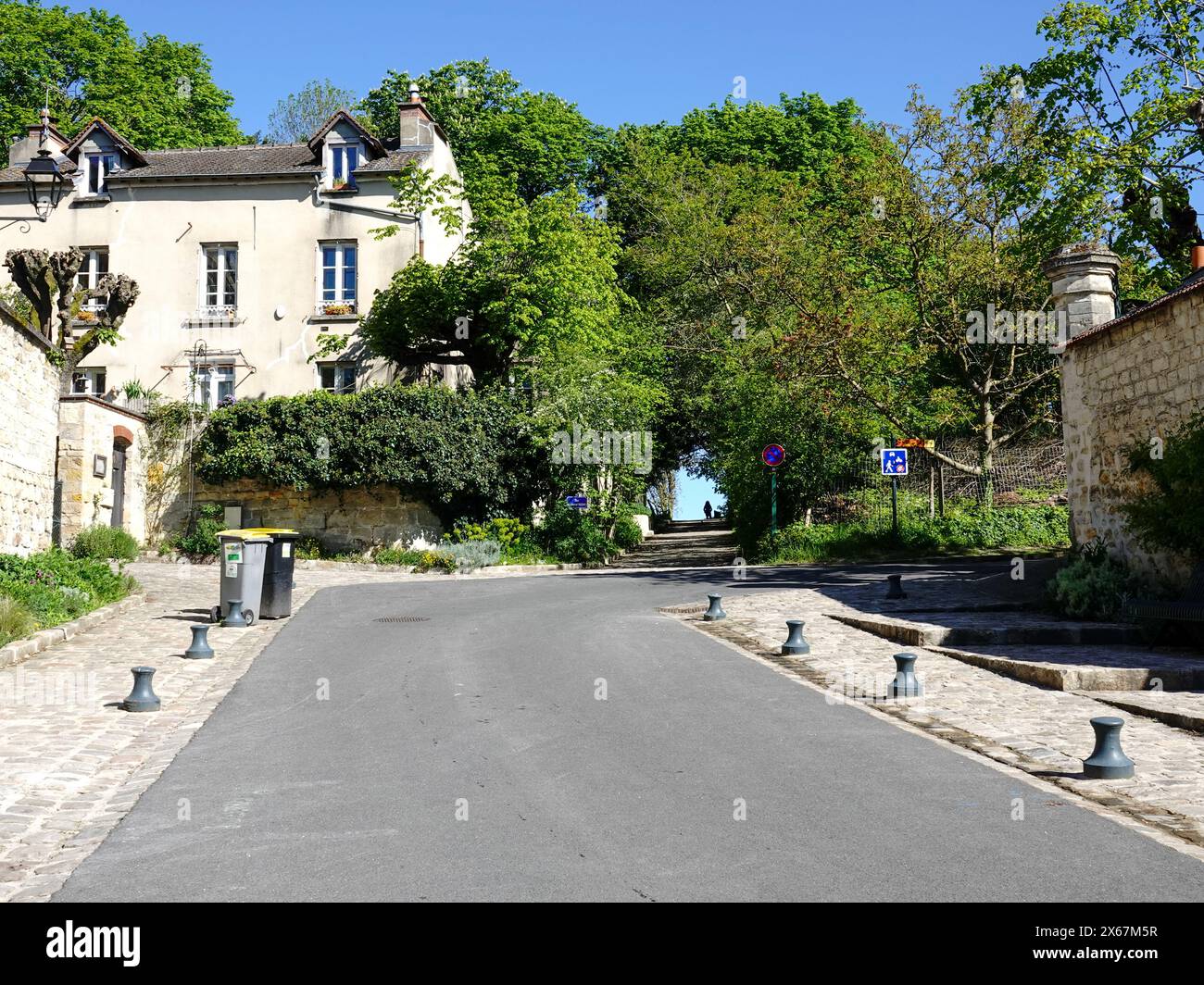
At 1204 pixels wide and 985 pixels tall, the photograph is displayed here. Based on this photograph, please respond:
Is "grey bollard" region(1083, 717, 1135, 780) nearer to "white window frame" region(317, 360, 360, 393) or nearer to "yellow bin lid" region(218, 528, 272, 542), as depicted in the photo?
"yellow bin lid" region(218, 528, 272, 542)

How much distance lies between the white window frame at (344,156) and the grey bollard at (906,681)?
25.5 metres

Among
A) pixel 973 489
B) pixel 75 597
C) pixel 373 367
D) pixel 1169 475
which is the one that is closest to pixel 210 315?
pixel 373 367

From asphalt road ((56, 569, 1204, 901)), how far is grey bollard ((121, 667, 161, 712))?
2.03 feet

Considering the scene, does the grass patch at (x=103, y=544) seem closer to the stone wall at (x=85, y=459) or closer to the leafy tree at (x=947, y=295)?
the stone wall at (x=85, y=459)

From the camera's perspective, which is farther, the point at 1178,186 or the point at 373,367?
the point at 373,367

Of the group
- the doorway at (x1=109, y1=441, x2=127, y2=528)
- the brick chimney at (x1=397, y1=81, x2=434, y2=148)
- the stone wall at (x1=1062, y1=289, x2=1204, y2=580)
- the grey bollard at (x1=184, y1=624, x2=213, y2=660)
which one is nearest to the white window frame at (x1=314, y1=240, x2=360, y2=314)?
the brick chimney at (x1=397, y1=81, x2=434, y2=148)

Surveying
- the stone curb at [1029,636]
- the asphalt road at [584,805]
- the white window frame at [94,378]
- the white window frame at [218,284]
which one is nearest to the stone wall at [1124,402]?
the stone curb at [1029,636]

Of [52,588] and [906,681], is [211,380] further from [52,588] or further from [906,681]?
[906,681]

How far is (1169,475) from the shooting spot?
42.0 feet

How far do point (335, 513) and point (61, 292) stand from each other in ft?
27.0

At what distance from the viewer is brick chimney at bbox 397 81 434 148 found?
33.1m

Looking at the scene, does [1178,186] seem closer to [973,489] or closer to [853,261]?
[973,489]

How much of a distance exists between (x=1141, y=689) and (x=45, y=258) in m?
24.5

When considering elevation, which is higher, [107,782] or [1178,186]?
[1178,186]
